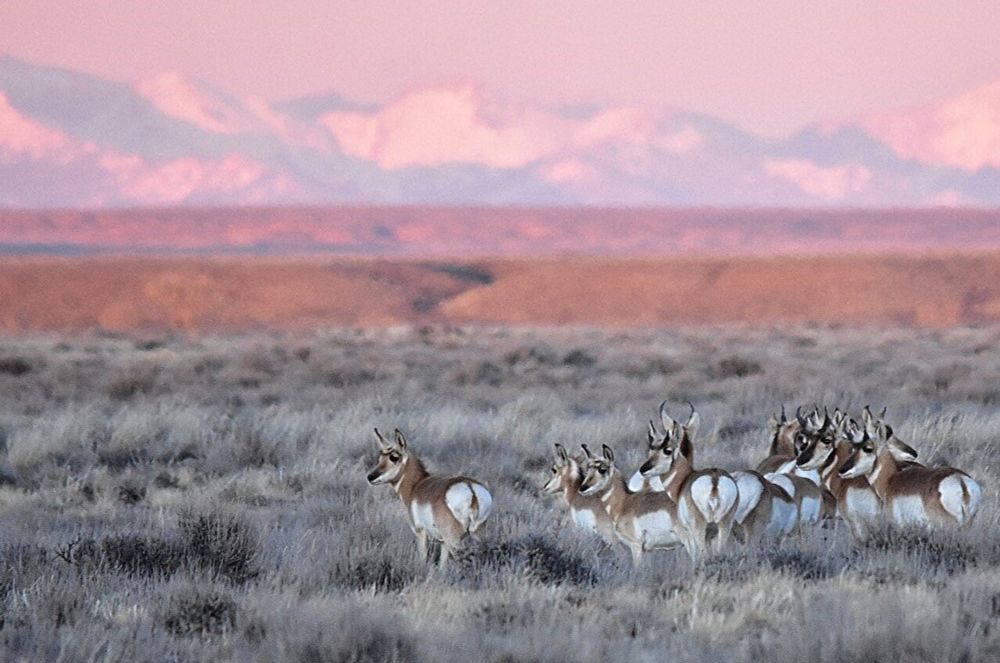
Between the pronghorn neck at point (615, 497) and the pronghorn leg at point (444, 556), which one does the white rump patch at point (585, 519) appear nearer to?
the pronghorn neck at point (615, 497)

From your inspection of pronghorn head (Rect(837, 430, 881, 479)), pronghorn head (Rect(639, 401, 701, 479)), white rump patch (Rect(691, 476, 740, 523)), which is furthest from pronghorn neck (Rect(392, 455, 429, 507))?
pronghorn head (Rect(837, 430, 881, 479))

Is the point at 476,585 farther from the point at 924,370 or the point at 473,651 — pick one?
the point at 924,370

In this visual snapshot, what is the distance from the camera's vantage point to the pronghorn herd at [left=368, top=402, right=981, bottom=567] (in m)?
8.93

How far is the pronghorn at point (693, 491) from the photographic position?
866cm

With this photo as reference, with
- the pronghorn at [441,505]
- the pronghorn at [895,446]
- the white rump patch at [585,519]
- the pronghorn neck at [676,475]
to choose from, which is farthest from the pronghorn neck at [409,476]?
the pronghorn at [895,446]

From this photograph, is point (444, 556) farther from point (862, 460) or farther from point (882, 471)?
point (882, 471)

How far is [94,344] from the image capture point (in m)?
33.9

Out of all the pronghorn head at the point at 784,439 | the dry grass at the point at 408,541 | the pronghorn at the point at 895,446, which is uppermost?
the pronghorn at the point at 895,446

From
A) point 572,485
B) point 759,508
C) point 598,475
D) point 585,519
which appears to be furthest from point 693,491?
point 572,485

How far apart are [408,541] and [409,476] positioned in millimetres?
424

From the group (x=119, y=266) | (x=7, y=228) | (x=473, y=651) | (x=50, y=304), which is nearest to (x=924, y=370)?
(x=473, y=651)

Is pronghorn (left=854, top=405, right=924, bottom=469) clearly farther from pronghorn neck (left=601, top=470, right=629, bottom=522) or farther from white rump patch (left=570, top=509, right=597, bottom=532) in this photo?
white rump patch (left=570, top=509, right=597, bottom=532)

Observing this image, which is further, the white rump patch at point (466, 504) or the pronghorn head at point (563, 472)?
the pronghorn head at point (563, 472)

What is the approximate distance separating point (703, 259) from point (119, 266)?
1112 inches
